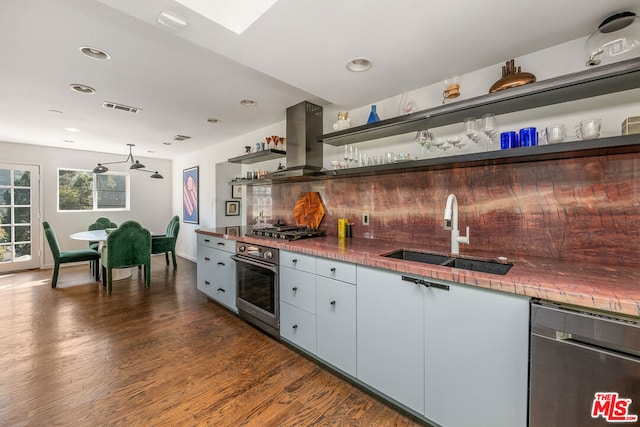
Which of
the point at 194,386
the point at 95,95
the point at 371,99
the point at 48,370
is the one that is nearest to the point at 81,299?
the point at 48,370

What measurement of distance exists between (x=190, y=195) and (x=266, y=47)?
500 cm

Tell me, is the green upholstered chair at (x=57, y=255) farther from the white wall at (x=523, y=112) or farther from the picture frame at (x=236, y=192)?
the white wall at (x=523, y=112)

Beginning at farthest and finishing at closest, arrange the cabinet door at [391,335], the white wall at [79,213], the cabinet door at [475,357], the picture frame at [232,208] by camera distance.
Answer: the picture frame at [232,208], the white wall at [79,213], the cabinet door at [391,335], the cabinet door at [475,357]

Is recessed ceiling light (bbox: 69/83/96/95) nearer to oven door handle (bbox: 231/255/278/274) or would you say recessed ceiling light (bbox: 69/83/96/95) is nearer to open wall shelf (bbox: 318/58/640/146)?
oven door handle (bbox: 231/255/278/274)

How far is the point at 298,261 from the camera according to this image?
222 centimetres

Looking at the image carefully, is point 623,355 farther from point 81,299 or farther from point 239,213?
point 239,213

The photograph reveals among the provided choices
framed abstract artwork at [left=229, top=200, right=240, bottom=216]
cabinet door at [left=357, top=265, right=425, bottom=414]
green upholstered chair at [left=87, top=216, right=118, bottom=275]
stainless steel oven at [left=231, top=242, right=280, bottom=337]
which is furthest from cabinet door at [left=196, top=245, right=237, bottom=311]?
green upholstered chair at [left=87, top=216, right=118, bottom=275]

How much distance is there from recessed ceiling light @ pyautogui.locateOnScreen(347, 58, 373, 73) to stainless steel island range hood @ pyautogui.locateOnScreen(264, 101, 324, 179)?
3.28 feet

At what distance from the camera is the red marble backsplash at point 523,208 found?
4.98 ft

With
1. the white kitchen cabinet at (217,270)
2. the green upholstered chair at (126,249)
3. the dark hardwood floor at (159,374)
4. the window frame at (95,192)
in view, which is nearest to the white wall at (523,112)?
the white kitchen cabinet at (217,270)

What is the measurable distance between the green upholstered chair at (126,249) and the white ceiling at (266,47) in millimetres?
1722

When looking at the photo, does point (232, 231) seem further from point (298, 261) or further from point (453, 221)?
point (453, 221)

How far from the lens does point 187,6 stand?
138 cm

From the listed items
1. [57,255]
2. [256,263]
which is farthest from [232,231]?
[57,255]
